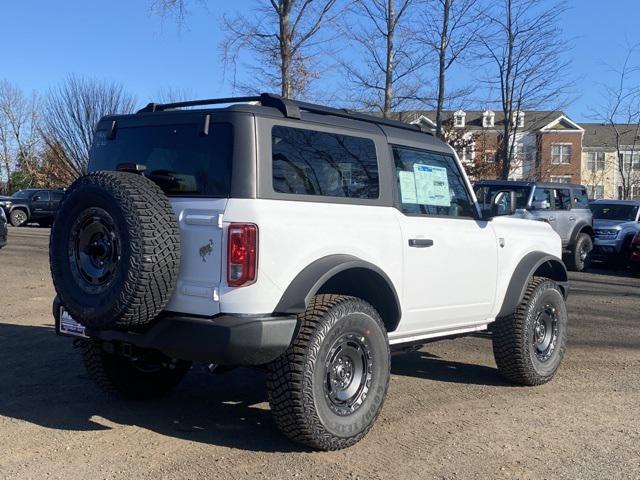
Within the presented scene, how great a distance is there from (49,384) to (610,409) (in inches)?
175

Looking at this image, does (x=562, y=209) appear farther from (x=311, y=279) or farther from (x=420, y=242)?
(x=311, y=279)

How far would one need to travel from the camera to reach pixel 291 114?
4234mm

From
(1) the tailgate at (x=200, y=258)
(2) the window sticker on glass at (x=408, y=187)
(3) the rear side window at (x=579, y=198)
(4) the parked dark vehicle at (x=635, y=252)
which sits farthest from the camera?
(3) the rear side window at (x=579, y=198)

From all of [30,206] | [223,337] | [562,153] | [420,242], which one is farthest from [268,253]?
[562,153]

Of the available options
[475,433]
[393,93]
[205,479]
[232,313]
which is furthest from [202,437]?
[393,93]

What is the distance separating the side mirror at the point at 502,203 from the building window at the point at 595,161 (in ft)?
174

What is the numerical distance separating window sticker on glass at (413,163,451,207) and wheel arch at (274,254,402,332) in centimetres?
84

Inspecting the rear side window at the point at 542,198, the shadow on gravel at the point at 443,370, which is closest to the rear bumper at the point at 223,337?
the shadow on gravel at the point at 443,370

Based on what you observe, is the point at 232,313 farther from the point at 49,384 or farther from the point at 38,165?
the point at 38,165

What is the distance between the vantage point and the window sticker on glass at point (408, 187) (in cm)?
493

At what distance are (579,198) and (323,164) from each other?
44.5 feet

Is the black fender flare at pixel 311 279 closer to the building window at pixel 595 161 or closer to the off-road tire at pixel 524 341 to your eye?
the off-road tire at pixel 524 341

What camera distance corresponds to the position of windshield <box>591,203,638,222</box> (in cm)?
1798

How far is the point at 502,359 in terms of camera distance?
583 centimetres
